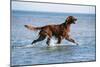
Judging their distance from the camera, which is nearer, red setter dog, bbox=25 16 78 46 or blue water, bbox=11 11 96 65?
blue water, bbox=11 11 96 65

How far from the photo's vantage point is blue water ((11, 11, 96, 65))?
8.87 ft

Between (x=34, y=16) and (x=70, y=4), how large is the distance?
0.54 meters

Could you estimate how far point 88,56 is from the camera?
10.1ft

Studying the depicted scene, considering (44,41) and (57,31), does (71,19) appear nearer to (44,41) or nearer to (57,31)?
(57,31)

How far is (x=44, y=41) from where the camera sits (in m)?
2.84

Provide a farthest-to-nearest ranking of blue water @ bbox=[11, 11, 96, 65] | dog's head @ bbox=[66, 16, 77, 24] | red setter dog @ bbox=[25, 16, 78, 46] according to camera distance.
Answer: dog's head @ bbox=[66, 16, 77, 24] < red setter dog @ bbox=[25, 16, 78, 46] < blue water @ bbox=[11, 11, 96, 65]

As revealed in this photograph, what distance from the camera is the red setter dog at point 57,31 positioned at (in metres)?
2.82

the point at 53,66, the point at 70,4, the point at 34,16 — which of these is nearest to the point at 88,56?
the point at 53,66

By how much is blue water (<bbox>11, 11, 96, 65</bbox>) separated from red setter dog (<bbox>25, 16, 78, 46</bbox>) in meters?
0.05

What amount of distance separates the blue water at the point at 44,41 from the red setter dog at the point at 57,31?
5 cm

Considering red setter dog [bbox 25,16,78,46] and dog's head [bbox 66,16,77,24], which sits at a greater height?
dog's head [bbox 66,16,77,24]

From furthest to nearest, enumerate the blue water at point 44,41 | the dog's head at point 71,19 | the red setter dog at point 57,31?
the dog's head at point 71,19 → the red setter dog at point 57,31 → the blue water at point 44,41

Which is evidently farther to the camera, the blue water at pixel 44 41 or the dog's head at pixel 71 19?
the dog's head at pixel 71 19
